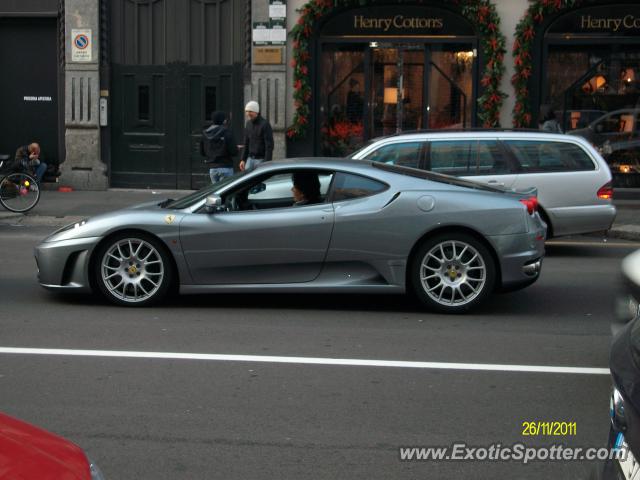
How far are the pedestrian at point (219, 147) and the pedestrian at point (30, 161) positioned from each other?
3.34 m

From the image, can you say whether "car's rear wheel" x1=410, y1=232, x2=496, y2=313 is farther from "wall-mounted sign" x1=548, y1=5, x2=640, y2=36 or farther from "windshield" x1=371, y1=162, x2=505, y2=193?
"wall-mounted sign" x1=548, y1=5, x2=640, y2=36

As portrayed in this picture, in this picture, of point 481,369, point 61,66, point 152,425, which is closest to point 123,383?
point 152,425

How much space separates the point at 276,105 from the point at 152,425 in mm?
14084

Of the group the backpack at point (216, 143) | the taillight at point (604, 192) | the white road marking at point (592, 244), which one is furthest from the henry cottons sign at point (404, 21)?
the taillight at point (604, 192)

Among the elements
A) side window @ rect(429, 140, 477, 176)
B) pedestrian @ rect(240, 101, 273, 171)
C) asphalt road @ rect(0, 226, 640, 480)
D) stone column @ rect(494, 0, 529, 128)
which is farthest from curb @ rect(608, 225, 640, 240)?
pedestrian @ rect(240, 101, 273, 171)

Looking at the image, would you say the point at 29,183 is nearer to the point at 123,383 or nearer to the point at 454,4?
the point at 454,4

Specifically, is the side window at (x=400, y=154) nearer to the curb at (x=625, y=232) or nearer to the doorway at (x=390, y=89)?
the curb at (x=625, y=232)

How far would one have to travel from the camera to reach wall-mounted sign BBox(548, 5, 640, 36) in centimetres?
1870

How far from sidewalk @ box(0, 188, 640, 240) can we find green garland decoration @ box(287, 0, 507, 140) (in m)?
2.79

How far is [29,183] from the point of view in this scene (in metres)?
16.6

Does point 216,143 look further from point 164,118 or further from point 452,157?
point 164,118

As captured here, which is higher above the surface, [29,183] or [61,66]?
[61,66]

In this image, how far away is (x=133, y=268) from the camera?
29.2ft

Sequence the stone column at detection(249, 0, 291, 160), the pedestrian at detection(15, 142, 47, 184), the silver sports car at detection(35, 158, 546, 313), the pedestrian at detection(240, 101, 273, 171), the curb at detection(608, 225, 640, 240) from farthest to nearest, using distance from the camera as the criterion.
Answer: the stone column at detection(249, 0, 291, 160) < the pedestrian at detection(15, 142, 47, 184) < the pedestrian at detection(240, 101, 273, 171) < the curb at detection(608, 225, 640, 240) < the silver sports car at detection(35, 158, 546, 313)
